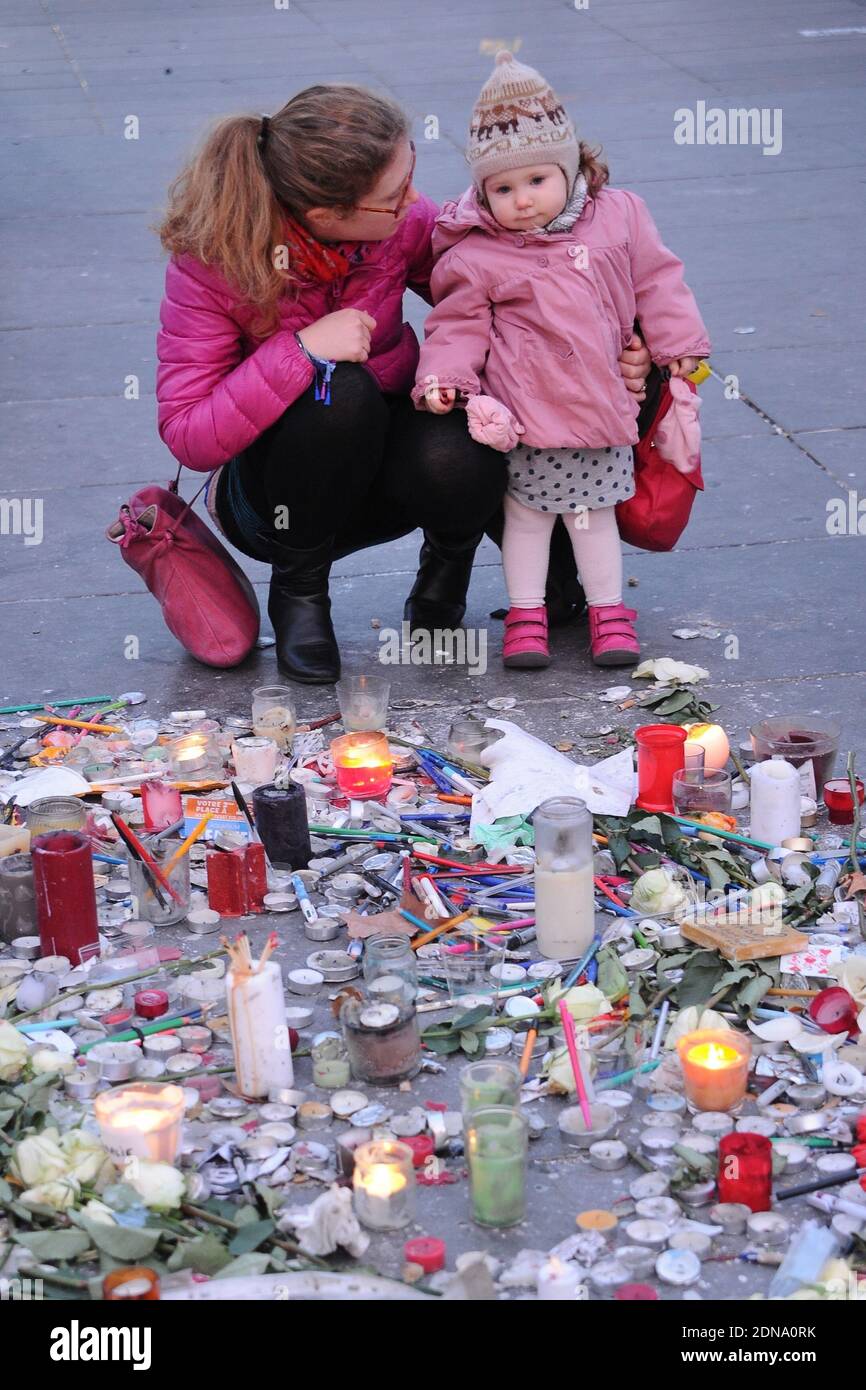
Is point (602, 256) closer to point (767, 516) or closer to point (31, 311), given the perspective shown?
point (767, 516)

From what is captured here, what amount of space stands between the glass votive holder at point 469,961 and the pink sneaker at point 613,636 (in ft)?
4.09

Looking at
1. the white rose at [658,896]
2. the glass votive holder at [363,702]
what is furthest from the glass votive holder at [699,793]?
the glass votive holder at [363,702]

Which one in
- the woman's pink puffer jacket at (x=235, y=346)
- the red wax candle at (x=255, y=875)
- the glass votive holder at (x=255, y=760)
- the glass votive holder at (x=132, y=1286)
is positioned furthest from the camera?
the woman's pink puffer jacket at (x=235, y=346)

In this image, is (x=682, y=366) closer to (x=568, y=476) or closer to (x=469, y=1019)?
(x=568, y=476)

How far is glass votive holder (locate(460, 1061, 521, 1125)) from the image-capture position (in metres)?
2.32

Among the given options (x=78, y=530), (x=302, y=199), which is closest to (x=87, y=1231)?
(x=302, y=199)

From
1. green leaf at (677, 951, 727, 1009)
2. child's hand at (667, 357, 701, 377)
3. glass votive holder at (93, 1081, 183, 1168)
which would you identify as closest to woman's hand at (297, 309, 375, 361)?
child's hand at (667, 357, 701, 377)

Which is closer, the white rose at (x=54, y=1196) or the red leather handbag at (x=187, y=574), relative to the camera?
the white rose at (x=54, y=1196)

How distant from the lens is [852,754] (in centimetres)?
326

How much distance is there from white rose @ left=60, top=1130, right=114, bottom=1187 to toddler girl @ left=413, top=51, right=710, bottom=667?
193cm

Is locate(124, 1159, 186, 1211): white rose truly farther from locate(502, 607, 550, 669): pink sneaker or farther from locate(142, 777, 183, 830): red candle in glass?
locate(502, 607, 550, 669): pink sneaker

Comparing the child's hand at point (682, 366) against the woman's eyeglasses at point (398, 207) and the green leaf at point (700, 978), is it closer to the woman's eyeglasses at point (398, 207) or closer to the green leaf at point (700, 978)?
the woman's eyeglasses at point (398, 207)

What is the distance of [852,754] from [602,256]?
4.12 ft

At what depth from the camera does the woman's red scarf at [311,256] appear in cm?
371
